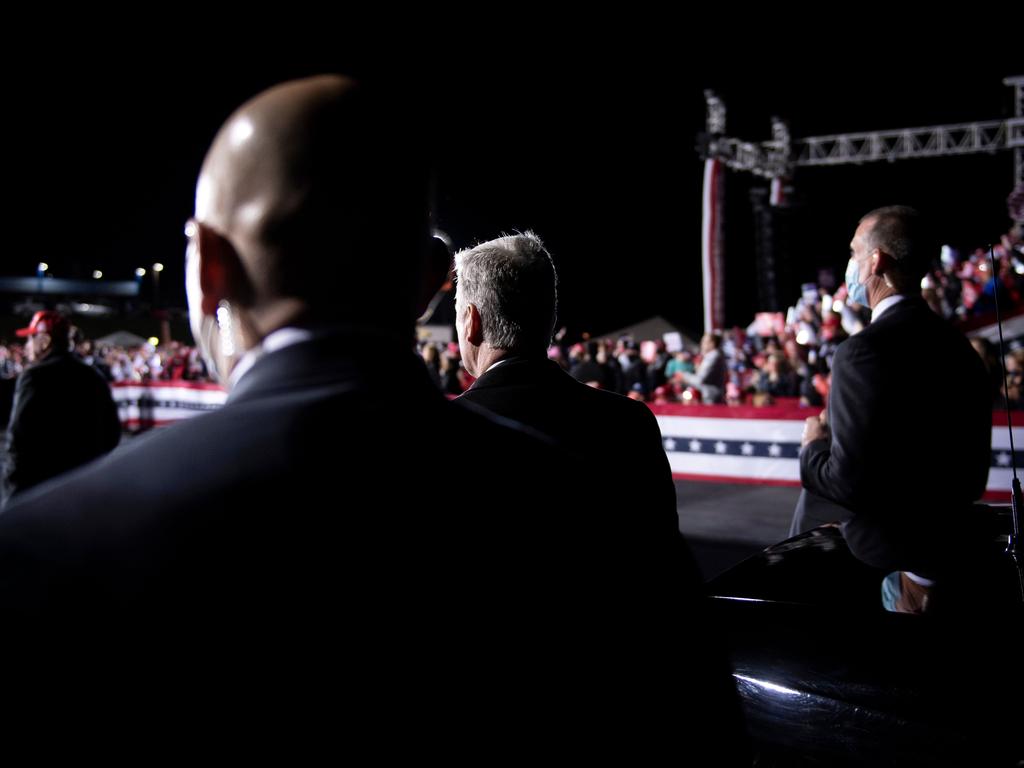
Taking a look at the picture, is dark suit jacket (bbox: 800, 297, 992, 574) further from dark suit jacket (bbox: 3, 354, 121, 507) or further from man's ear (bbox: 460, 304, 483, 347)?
dark suit jacket (bbox: 3, 354, 121, 507)

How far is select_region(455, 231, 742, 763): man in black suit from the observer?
1041mm

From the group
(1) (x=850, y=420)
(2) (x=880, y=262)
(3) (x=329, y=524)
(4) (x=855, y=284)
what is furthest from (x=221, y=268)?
(4) (x=855, y=284)

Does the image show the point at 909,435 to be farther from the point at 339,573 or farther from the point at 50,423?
the point at 50,423

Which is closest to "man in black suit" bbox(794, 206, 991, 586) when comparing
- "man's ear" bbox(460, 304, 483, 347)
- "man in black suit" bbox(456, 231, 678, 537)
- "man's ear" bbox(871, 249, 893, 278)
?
"man's ear" bbox(871, 249, 893, 278)

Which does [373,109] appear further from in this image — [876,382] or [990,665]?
[990,665]

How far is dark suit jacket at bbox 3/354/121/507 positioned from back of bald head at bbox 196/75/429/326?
4.63 meters

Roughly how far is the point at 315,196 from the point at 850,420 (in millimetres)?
2043

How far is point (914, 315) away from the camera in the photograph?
2543 mm

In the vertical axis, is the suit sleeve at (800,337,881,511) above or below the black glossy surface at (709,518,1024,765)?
above

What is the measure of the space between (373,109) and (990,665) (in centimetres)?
218

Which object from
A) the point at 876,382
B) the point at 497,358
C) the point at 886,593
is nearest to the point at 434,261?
the point at 497,358

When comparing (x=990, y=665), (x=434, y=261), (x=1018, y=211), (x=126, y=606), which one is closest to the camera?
(x=126, y=606)

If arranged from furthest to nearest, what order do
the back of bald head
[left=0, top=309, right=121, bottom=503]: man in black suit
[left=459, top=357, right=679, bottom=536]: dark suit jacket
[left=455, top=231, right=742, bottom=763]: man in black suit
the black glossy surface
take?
[left=0, top=309, right=121, bottom=503]: man in black suit, [left=459, top=357, right=679, bottom=536]: dark suit jacket, the black glossy surface, [left=455, top=231, right=742, bottom=763]: man in black suit, the back of bald head

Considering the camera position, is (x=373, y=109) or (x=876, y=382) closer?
(x=373, y=109)
